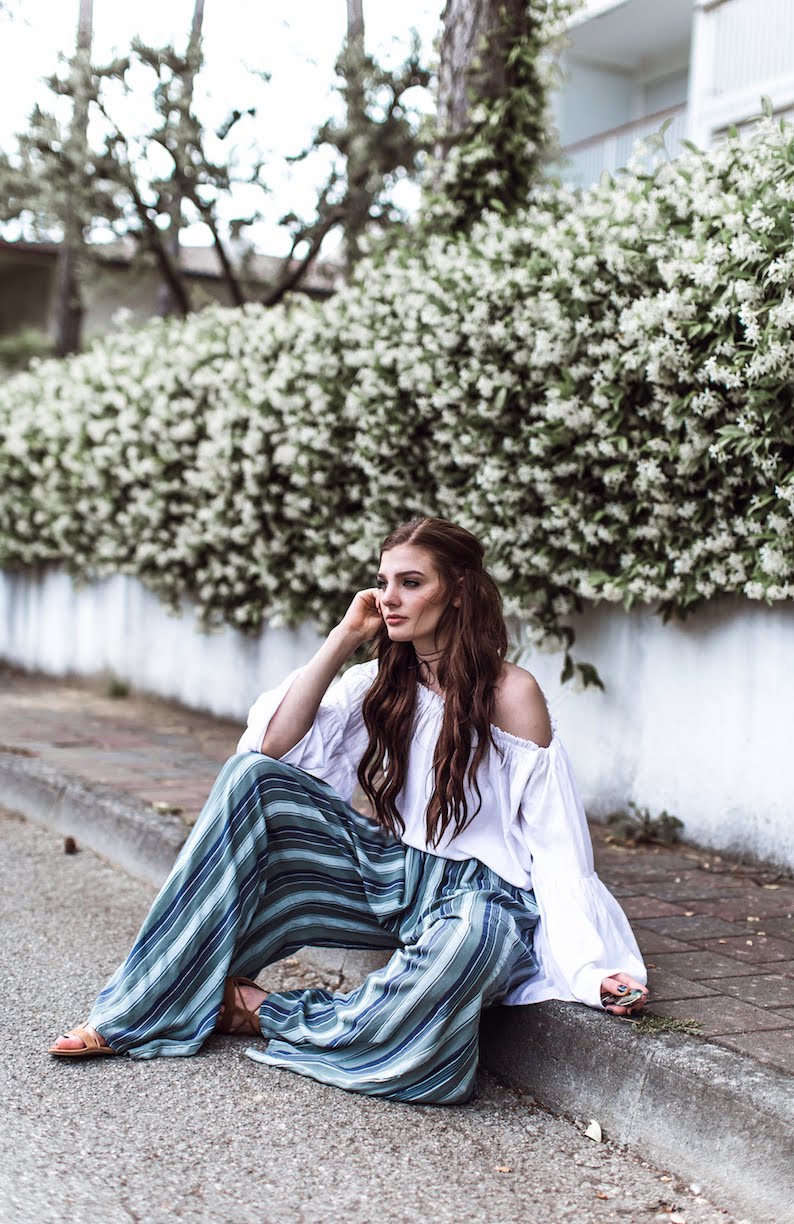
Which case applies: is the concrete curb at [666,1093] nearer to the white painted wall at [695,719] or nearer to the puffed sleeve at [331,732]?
the puffed sleeve at [331,732]

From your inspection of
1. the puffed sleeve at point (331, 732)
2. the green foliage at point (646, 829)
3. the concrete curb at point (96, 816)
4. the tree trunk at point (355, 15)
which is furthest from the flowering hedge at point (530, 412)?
the tree trunk at point (355, 15)

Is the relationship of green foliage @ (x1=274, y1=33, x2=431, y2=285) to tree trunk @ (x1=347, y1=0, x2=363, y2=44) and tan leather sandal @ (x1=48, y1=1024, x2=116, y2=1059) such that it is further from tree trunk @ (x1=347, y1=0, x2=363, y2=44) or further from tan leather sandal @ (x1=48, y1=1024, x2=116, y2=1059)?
tan leather sandal @ (x1=48, y1=1024, x2=116, y2=1059)

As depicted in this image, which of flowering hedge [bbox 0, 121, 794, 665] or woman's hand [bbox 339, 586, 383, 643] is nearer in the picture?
woman's hand [bbox 339, 586, 383, 643]

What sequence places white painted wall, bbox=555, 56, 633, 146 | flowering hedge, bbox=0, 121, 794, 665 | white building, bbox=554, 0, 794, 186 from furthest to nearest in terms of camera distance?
white painted wall, bbox=555, 56, 633, 146
white building, bbox=554, 0, 794, 186
flowering hedge, bbox=0, 121, 794, 665

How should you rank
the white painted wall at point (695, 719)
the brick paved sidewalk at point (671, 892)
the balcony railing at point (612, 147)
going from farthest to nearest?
the balcony railing at point (612, 147) < the white painted wall at point (695, 719) < the brick paved sidewalk at point (671, 892)

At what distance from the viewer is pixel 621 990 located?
3.13 metres

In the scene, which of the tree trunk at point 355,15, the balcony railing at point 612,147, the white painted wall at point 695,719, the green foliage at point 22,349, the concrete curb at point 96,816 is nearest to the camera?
the white painted wall at point 695,719

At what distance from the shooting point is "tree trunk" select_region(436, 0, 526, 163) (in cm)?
775

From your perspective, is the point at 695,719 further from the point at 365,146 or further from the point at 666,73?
the point at 666,73

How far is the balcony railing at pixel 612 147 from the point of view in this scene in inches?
625

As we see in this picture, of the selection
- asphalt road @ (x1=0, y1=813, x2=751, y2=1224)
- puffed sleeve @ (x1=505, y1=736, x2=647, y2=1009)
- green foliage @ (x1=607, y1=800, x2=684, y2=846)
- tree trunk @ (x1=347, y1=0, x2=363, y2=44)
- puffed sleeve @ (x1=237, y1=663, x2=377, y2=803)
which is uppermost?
tree trunk @ (x1=347, y1=0, x2=363, y2=44)

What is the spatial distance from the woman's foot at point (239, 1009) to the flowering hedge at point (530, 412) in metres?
2.22

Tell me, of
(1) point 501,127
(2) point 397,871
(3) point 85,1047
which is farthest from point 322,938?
(1) point 501,127

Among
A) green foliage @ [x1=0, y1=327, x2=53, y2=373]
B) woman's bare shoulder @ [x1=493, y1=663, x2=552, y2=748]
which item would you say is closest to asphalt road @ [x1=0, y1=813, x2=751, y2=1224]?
woman's bare shoulder @ [x1=493, y1=663, x2=552, y2=748]
